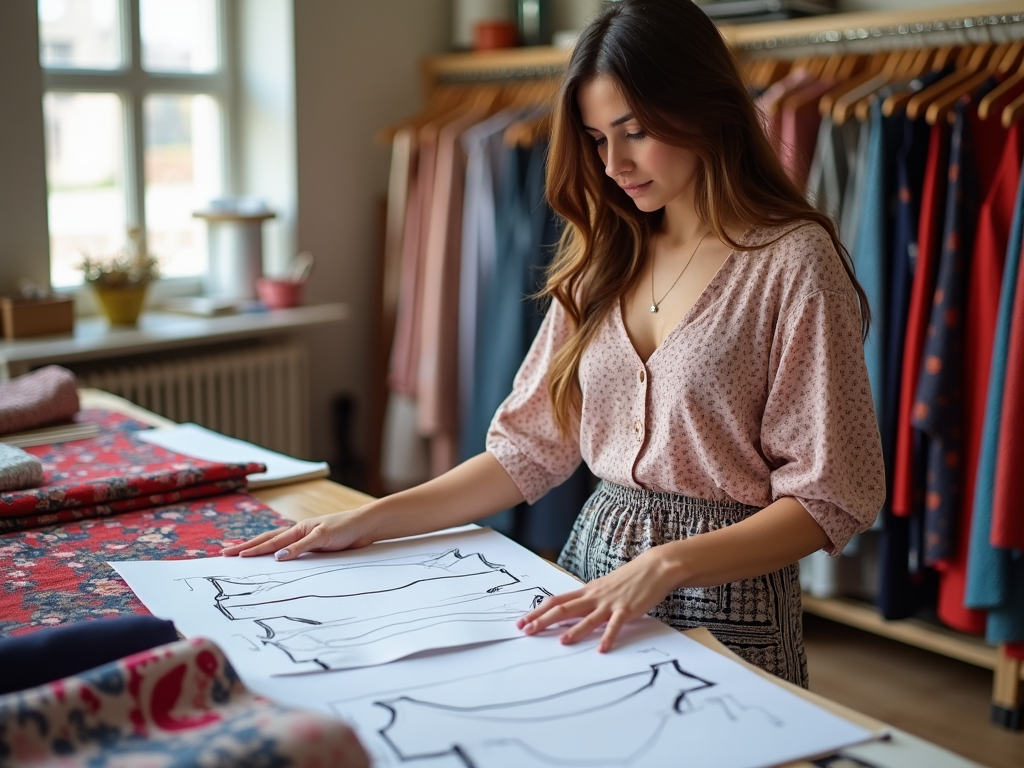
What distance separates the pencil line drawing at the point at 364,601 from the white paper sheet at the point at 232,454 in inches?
14.5

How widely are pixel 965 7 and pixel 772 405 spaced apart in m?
1.42

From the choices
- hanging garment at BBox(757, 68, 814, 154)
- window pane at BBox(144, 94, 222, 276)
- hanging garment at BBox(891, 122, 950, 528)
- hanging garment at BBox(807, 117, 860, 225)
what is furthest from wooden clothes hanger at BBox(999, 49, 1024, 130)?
window pane at BBox(144, 94, 222, 276)

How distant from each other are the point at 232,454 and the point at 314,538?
401mm

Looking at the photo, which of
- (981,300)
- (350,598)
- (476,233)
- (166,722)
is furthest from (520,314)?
(166,722)

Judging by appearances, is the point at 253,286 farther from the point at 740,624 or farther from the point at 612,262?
the point at 740,624

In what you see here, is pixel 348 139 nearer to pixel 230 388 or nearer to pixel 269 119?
pixel 269 119

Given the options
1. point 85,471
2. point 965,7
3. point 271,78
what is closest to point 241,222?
point 271,78

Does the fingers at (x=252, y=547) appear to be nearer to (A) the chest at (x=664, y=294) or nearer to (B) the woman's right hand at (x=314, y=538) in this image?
(B) the woman's right hand at (x=314, y=538)

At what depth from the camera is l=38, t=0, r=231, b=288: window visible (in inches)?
113

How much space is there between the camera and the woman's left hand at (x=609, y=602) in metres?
1.01

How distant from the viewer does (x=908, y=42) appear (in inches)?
96.7

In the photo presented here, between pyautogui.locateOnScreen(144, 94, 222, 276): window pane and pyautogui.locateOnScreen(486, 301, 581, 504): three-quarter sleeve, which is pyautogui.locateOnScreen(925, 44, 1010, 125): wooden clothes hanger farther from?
pyautogui.locateOnScreen(144, 94, 222, 276): window pane

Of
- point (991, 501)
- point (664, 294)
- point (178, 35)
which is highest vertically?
point (178, 35)

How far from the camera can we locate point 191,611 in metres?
1.07
